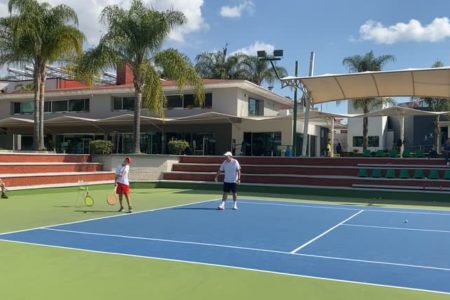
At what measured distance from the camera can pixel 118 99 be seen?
39969 mm

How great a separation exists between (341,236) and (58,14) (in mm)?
19843

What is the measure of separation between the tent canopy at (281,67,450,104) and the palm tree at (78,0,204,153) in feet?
17.9

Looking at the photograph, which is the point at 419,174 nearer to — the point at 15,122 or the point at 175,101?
the point at 175,101

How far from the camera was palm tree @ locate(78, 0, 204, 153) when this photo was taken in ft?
79.8

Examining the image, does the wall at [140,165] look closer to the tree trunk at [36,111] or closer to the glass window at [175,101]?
the tree trunk at [36,111]

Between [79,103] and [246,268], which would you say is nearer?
[246,268]

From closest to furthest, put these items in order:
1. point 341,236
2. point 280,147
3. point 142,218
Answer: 1. point 341,236
2. point 142,218
3. point 280,147

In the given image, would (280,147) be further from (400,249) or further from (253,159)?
(400,249)

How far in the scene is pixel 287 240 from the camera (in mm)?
9828

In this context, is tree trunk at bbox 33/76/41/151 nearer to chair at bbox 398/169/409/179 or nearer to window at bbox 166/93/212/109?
window at bbox 166/93/212/109

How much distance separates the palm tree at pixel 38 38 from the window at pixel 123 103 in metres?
14.1

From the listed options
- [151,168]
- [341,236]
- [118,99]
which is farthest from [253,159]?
[118,99]

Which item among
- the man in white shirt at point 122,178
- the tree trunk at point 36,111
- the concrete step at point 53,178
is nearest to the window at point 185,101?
the tree trunk at point 36,111

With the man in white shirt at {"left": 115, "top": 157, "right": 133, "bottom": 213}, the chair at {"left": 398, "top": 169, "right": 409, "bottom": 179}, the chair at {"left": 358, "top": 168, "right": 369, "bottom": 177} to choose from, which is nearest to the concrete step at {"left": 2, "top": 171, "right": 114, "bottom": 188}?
the man in white shirt at {"left": 115, "top": 157, "right": 133, "bottom": 213}
